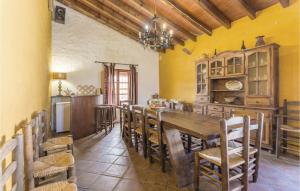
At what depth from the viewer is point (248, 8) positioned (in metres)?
3.52

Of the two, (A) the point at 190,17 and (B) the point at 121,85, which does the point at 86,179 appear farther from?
(B) the point at 121,85

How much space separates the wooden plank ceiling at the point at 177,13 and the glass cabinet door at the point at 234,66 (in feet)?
2.84

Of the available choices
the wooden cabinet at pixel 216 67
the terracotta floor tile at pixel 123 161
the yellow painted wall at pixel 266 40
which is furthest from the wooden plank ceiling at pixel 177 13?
the terracotta floor tile at pixel 123 161

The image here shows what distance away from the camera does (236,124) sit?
5.90 feet

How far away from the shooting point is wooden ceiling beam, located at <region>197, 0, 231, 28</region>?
12.1ft

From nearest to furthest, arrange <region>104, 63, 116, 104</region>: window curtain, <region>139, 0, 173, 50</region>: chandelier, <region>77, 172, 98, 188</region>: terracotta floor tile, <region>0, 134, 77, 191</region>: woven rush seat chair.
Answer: <region>0, 134, 77, 191</region>: woven rush seat chair < <region>77, 172, 98, 188</region>: terracotta floor tile < <region>139, 0, 173, 50</region>: chandelier < <region>104, 63, 116, 104</region>: window curtain

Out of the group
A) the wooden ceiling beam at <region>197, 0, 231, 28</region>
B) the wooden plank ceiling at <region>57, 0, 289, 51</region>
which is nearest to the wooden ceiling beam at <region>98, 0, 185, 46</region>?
the wooden plank ceiling at <region>57, 0, 289, 51</region>

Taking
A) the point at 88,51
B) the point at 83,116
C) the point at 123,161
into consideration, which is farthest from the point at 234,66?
the point at 88,51

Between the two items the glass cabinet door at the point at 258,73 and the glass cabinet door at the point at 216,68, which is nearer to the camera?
the glass cabinet door at the point at 258,73

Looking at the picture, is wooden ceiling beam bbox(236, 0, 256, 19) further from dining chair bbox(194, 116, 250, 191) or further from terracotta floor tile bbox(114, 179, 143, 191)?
terracotta floor tile bbox(114, 179, 143, 191)

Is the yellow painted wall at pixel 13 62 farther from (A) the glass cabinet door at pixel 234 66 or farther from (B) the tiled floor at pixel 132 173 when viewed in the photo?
(A) the glass cabinet door at pixel 234 66

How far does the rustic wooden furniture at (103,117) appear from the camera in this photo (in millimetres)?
4789

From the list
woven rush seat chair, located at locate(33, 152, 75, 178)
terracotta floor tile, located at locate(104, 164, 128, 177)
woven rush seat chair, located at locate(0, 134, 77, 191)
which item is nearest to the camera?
woven rush seat chair, located at locate(0, 134, 77, 191)

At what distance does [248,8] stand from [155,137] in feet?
9.93
